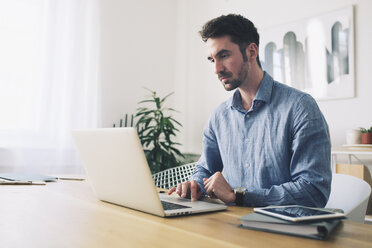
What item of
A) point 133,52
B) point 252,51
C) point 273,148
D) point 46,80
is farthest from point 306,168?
point 133,52

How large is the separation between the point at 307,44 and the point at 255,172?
6.32 ft

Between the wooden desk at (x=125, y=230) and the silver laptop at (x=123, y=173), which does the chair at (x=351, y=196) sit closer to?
the wooden desk at (x=125, y=230)

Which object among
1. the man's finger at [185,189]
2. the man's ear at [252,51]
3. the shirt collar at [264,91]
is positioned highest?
the man's ear at [252,51]

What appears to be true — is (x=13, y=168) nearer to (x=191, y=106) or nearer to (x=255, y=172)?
(x=191, y=106)

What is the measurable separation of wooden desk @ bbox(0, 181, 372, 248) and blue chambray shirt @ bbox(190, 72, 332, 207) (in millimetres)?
236

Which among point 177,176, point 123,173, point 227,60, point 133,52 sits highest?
point 133,52

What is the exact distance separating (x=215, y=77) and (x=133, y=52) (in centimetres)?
97

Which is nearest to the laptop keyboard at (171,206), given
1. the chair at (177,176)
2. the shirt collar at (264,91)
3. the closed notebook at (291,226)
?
the closed notebook at (291,226)

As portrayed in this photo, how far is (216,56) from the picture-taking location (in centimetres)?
148

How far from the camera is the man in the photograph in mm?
1108

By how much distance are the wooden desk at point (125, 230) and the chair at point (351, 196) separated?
0.52 metres

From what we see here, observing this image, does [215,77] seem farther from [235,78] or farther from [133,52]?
[235,78]

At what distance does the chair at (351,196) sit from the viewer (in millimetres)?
1288

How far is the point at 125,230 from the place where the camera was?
0.72m
